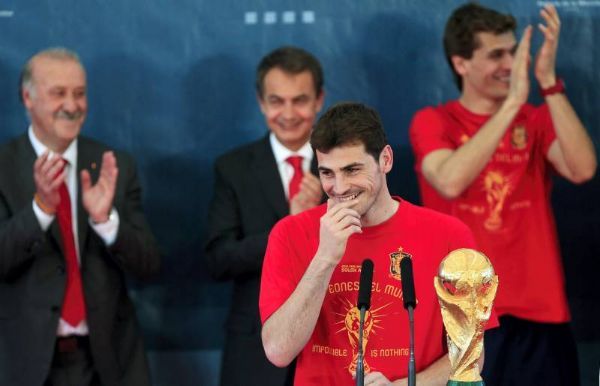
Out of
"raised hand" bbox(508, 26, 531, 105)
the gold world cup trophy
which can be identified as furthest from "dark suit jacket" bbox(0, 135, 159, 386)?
the gold world cup trophy

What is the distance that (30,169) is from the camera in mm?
4844

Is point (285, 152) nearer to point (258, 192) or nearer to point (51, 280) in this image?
point (258, 192)

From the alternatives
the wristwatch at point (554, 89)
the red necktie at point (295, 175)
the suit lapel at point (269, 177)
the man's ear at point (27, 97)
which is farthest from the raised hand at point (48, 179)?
the wristwatch at point (554, 89)

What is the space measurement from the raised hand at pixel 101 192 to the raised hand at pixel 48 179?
13 cm

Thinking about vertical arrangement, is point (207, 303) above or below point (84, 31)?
below

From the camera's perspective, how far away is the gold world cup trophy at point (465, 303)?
2760mm

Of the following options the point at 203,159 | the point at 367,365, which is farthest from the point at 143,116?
the point at 367,365

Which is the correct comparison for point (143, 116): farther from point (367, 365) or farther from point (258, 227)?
point (367, 365)

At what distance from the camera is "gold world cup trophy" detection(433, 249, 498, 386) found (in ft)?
9.05

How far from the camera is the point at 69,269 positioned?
476cm

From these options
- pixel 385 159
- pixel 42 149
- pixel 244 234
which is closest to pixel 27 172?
pixel 42 149

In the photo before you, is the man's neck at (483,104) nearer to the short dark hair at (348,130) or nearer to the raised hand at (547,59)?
the raised hand at (547,59)

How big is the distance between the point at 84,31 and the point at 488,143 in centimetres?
183

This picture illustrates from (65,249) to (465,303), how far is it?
233cm
